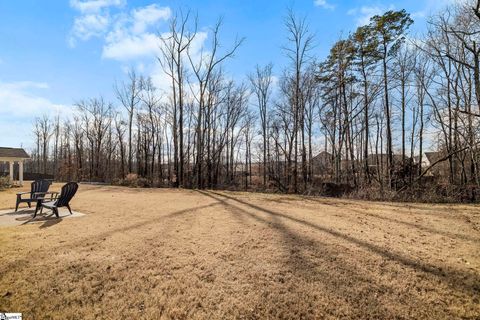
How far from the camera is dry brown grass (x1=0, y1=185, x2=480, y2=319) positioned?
8.70ft

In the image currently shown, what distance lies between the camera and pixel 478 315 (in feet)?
8.41

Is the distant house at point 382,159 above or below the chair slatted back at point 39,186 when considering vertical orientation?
above

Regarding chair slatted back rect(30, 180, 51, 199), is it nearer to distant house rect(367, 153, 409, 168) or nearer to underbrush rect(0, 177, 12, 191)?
underbrush rect(0, 177, 12, 191)

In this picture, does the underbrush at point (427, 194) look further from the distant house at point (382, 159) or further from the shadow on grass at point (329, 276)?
the shadow on grass at point (329, 276)

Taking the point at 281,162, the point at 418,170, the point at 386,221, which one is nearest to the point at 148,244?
the point at 386,221

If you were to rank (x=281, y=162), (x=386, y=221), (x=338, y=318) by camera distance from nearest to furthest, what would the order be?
(x=338, y=318) < (x=386, y=221) < (x=281, y=162)

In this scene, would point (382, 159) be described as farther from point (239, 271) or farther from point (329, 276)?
point (239, 271)

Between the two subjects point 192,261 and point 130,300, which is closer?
point 130,300

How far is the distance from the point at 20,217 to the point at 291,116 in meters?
18.4

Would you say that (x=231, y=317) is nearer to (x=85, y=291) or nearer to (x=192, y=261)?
(x=192, y=261)

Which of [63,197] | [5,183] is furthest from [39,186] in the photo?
[5,183]

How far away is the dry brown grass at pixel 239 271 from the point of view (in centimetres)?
265

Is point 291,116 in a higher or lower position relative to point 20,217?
higher

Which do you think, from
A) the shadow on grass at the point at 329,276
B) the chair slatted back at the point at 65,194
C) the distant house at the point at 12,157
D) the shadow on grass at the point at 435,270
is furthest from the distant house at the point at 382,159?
the distant house at the point at 12,157
